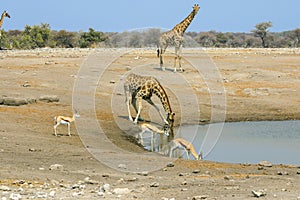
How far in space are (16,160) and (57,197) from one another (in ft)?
10.1

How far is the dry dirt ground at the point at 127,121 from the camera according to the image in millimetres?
9602

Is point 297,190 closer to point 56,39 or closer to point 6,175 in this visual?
point 6,175

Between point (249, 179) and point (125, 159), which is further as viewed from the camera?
point (125, 159)

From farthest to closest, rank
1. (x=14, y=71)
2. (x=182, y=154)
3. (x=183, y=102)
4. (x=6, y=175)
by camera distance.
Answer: (x=14, y=71) → (x=183, y=102) → (x=182, y=154) → (x=6, y=175)

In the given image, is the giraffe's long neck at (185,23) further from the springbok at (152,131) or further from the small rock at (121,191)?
the small rock at (121,191)

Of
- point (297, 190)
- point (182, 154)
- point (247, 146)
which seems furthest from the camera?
point (247, 146)

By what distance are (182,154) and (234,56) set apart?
21933 mm

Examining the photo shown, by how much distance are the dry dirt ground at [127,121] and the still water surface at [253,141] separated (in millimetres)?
1205

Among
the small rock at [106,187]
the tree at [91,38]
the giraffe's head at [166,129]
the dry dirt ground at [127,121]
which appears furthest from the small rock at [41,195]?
the tree at [91,38]

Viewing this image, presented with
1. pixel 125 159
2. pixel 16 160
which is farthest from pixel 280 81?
pixel 16 160

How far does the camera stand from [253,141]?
16.6 m

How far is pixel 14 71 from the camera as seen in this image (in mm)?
26109

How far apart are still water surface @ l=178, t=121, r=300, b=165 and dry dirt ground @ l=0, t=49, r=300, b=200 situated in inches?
47.4

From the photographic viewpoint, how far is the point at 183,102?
872 inches
